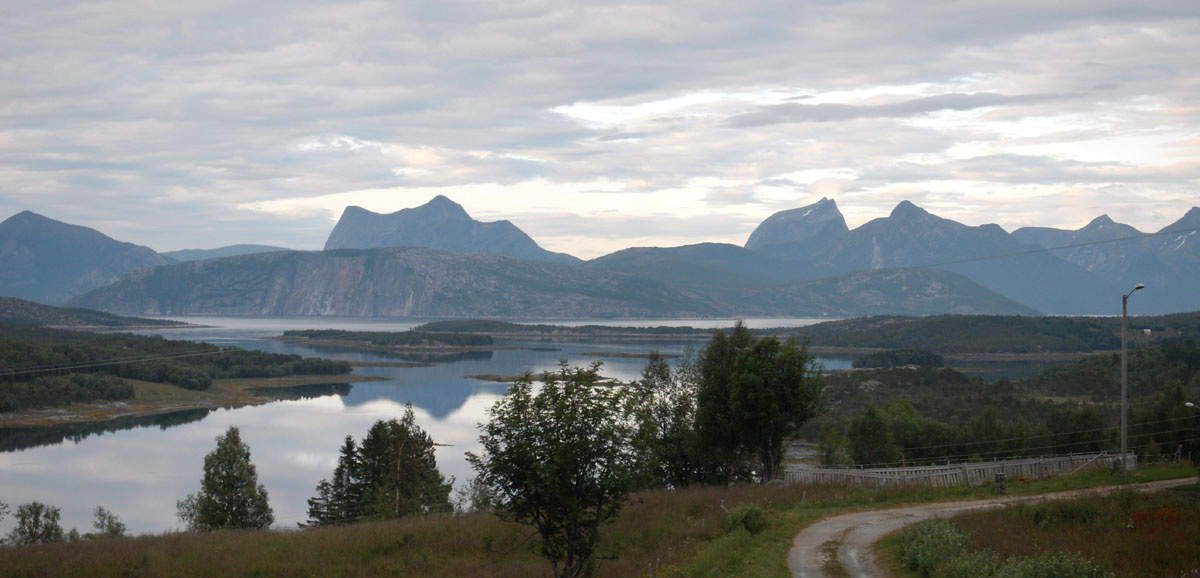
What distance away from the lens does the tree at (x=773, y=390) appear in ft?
112

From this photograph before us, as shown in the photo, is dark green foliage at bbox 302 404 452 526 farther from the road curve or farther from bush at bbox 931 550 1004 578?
bush at bbox 931 550 1004 578

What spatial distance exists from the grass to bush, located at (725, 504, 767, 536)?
133 millimetres

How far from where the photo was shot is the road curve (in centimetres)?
1559

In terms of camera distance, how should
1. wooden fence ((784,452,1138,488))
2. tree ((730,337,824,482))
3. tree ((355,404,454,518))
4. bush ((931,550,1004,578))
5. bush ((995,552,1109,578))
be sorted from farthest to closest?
tree ((355,404,454,518)), tree ((730,337,824,482)), wooden fence ((784,452,1138,488)), bush ((931,550,1004,578)), bush ((995,552,1109,578))

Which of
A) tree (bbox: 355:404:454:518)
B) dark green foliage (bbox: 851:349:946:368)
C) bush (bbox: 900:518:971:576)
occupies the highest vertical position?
bush (bbox: 900:518:971:576)

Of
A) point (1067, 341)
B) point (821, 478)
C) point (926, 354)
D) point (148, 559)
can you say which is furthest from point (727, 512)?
point (1067, 341)

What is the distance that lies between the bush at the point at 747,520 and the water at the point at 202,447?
30744mm

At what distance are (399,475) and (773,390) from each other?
747 inches

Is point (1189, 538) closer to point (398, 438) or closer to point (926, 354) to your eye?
point (398, 438)

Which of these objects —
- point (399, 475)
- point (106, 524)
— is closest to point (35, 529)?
point (106, 524)

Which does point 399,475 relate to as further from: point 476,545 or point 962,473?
point 962,473

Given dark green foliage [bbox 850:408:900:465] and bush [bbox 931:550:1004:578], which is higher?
bush [bbox 931:550:1004:578]

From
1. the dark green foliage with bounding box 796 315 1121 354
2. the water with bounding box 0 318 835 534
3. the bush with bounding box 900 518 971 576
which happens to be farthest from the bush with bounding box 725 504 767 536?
the dark green foliage with bounding box 796 315 1121 354

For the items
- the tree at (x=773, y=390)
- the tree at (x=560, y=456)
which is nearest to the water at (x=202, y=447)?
the tree at (x=773, y=390)
